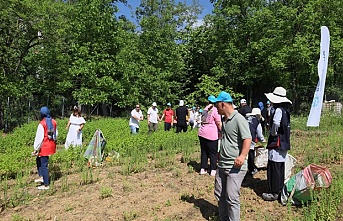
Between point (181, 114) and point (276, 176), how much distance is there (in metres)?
7.00

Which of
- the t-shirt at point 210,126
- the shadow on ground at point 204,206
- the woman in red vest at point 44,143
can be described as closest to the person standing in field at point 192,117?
the t-shirt at point 210,126

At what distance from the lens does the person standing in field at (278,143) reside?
483cm

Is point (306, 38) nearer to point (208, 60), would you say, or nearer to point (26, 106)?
point (208, 60)

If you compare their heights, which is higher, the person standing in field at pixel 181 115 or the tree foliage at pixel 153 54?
the tree foliage at pixel 153 54

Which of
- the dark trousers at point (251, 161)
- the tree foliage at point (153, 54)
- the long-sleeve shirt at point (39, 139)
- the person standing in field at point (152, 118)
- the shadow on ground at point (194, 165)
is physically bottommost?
the shadow on ground at point (194, 165)

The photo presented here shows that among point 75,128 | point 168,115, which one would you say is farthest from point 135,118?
point 75,128

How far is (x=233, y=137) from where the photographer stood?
3.95m

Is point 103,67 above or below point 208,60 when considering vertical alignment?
below

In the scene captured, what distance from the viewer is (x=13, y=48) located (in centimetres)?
1736

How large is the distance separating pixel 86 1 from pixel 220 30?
12004mm

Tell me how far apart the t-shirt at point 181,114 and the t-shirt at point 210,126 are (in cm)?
540

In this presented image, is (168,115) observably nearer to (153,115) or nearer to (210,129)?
(153,115)

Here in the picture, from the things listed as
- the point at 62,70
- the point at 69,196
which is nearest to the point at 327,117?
the point at 69,196

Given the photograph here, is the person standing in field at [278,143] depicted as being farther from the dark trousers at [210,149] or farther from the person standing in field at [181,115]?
the person standing in field at [181,115]
